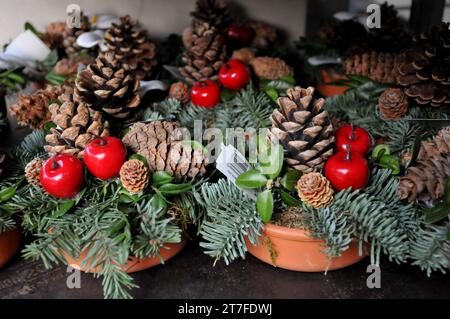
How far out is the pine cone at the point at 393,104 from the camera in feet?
2.51

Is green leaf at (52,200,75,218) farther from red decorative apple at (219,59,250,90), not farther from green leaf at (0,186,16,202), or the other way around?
red decorative apple at (219,59,250,90)

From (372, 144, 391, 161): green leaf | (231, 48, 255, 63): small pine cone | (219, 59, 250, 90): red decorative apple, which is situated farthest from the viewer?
(231, 48, 255, 63): small pine cone

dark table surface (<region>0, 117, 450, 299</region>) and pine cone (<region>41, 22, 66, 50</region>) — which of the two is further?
pine cone (<region>41, 22, 66, 50</region>)

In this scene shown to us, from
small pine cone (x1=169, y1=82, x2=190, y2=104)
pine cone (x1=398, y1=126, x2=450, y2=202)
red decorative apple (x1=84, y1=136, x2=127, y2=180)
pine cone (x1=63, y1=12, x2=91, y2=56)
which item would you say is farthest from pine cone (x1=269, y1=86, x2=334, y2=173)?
pine cone (x1=63, y1=12, x2=91, y2=56)

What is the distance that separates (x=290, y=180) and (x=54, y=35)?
81 cm

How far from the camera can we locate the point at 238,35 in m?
1.10

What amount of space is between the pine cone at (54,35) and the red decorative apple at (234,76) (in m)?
0.48

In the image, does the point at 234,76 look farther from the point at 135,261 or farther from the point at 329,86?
the point at 135,261

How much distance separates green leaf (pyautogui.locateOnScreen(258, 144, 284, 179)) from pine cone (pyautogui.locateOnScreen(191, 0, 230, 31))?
62 centimetres

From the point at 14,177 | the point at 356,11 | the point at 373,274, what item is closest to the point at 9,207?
the point at 14,177

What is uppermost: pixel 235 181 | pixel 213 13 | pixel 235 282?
pixel 213 13

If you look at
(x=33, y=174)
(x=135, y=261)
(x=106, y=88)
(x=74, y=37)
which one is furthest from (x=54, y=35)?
(x=135, y=261)

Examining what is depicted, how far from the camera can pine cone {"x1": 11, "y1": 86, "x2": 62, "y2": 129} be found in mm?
780

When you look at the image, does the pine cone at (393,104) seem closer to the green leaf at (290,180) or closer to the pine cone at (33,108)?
the green leaf at (290,180)
